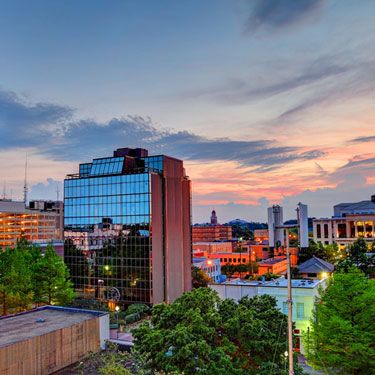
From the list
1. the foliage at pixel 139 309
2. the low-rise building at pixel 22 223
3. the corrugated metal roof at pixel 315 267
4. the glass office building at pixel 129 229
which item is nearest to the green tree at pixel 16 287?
the foliage at pixel 139 309

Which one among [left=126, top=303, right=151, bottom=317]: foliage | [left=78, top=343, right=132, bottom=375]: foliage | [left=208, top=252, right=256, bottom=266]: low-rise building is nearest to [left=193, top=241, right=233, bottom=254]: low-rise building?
[left=208, top=252, right=256, bottom=266]: low-rise building

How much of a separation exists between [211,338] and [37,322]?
18.8 m

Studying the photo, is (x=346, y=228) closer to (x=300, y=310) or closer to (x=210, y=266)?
(x=210, y=266)

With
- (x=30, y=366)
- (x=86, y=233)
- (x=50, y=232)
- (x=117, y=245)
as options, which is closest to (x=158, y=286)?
(x=117, y=245)

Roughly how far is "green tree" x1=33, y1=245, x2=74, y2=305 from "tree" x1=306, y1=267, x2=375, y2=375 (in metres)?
33.2

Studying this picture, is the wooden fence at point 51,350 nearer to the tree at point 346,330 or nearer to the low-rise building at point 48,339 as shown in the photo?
the low-rise building at point 48,339

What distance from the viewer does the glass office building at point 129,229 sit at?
65062 millimetres

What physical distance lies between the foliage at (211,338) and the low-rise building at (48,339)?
9.42m

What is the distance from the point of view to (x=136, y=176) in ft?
218

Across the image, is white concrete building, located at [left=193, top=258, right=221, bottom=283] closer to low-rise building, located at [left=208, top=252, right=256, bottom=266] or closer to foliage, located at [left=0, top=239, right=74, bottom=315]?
low-rise building, located at [left=208, top=252, right=256, bottom=266]

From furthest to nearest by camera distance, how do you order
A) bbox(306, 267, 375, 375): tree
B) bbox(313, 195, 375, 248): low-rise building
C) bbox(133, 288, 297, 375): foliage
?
bbox(313, 195, 375, 248): low-rise building → bbox(306, 267, 375, 375): tree → bbox(133, 288, 297, 375): foliage

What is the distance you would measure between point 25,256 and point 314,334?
40603 mm

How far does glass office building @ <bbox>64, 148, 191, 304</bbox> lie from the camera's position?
65.1m

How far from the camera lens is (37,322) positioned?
3612cm
